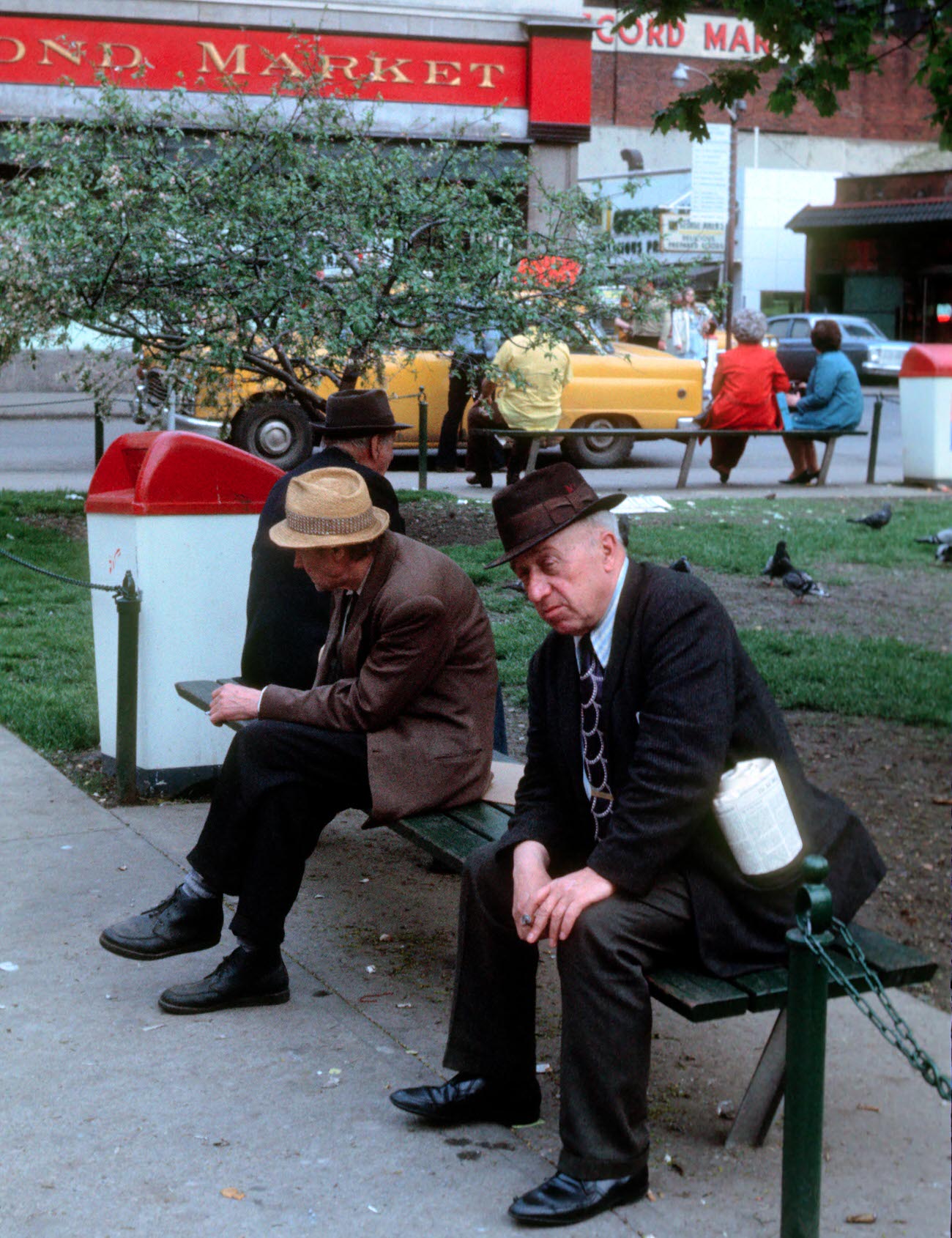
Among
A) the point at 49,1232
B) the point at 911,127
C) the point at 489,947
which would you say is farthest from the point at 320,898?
the point at 911,127

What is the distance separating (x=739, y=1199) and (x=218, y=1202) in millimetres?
1053

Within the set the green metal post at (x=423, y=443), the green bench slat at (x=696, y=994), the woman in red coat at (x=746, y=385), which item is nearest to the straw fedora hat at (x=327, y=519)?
the green bench slat at (x=696, y=994)

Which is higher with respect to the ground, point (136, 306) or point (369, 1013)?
point (136, 306)

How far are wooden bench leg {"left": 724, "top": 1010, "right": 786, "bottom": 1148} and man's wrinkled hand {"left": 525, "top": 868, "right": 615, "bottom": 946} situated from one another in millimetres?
461

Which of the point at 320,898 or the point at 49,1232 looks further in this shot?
the point at 320,898

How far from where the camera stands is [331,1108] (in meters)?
3.62

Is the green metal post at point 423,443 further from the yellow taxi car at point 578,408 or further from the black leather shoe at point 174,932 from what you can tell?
the black leather shoe at point 174,932

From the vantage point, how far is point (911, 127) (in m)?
52.3

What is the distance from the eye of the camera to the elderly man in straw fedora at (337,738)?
4.12 meters

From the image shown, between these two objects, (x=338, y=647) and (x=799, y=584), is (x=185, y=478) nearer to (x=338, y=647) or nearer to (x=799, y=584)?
(x=338, y=647)

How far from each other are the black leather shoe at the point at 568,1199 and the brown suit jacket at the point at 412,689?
1.28 meters

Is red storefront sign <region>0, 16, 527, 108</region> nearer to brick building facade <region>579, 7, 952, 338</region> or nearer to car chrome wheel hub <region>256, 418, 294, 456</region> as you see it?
car chrome wheel hub <region>256, 418, 294, 456</region>

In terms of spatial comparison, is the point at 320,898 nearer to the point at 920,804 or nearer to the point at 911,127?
the point at 920,804

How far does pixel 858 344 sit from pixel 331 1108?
33276 millimetres
